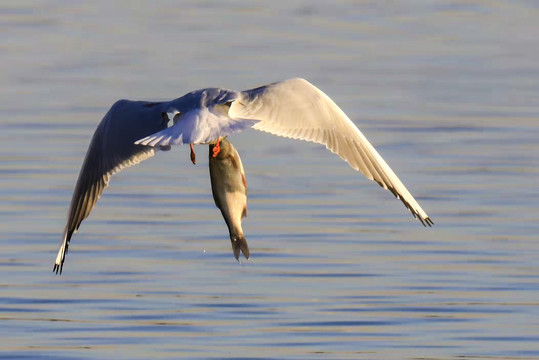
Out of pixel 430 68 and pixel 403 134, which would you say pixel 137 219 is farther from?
pixel 430 68

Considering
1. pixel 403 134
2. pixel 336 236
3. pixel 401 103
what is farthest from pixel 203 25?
pixel 336 236

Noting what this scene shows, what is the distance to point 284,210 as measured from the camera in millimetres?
11320

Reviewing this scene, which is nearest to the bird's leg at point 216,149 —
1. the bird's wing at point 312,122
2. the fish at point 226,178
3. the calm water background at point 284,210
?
the fish at point 226,178

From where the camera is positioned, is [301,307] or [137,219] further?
[137,219]

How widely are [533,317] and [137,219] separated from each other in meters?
3.25

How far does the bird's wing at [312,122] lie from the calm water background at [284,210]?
1.03 meters

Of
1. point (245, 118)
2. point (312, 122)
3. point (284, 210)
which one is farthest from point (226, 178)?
point (284, 210)

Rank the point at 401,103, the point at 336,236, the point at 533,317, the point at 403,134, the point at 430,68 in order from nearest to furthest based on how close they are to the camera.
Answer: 1. the point at 533,317
2. the point at 336,236
3. the point at 403,134
4. the point at 401,103
5. the point at 430,68

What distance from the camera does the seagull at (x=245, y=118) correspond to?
26.3 ft

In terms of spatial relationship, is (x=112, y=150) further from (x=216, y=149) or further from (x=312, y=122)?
(x=312, y=122)

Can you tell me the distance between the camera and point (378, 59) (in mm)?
16656

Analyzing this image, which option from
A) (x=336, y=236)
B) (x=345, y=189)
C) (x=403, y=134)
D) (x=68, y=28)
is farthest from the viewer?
(x=68, y=28)

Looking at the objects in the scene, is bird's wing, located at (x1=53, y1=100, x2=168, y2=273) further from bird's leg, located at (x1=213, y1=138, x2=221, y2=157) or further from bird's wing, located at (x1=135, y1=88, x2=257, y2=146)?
bird's leg, located at (x1=213, y1=138, x2=221, y2=157)

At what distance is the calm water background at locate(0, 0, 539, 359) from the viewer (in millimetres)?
8922
